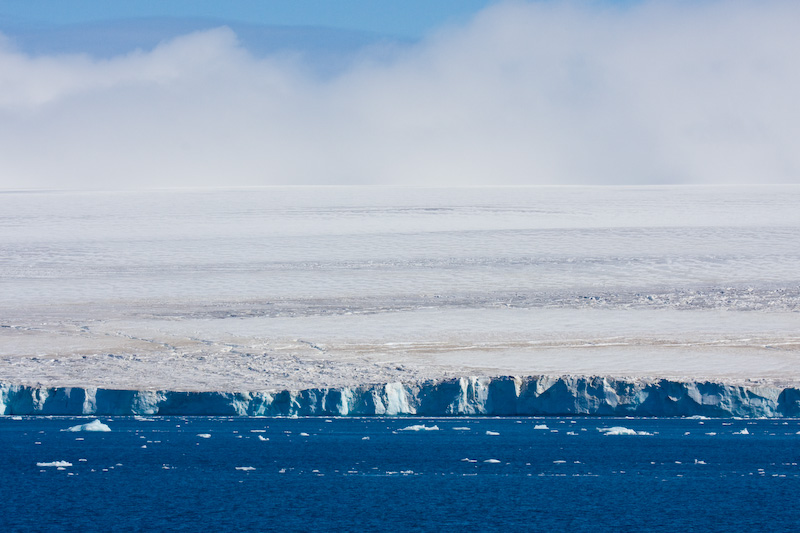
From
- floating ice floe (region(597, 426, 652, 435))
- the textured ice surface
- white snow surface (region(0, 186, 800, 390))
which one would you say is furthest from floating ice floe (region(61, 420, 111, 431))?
floating ice floe (region(597, 426, 652, 435))

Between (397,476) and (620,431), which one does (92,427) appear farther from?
(620,431)

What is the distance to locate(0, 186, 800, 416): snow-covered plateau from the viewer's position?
1034 cm

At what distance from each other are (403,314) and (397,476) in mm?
5529

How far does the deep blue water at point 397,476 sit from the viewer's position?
6.79 m

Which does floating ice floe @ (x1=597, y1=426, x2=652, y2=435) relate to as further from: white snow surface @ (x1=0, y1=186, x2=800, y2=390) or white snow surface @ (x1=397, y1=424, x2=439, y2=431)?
white snow surface @ (x1=397, y1=424, x2=439, y2=431)

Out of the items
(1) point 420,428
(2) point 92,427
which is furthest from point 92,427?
(1) point 420,428

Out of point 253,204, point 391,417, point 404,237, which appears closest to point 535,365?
point 391,417

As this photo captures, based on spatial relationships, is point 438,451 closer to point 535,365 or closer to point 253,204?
point 535,365

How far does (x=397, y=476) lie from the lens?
8062 mm

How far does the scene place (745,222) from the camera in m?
21.9

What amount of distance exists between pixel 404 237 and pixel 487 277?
14.5 feet

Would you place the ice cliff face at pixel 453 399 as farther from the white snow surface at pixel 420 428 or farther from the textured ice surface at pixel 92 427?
the textured ice surface at pixel 92 427

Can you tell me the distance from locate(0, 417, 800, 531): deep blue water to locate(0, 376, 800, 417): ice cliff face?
147 millimetres

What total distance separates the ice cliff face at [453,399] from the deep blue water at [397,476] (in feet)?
0.48
